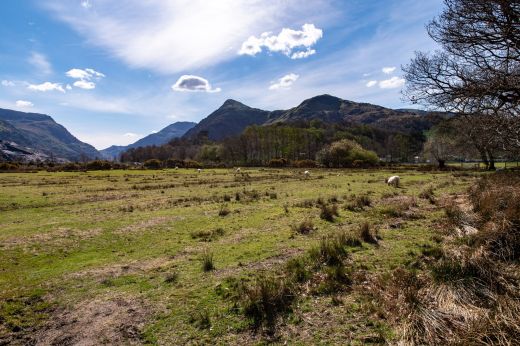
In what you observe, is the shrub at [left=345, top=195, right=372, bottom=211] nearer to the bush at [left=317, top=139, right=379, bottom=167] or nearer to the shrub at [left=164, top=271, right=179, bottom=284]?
the shrub at [left=164, top=271, right=179, bottom=284]

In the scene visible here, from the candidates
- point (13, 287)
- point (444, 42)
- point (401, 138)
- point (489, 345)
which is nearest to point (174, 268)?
point (13, 287)

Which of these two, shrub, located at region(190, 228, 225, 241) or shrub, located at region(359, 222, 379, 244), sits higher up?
shrub, located at region(359, 222, 379, 244)

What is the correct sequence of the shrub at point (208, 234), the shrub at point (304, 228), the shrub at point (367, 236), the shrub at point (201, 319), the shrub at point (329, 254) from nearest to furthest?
the shrub at point (201, 319), the shrub at point (329, 254), the shrub at point (367, 236), the shrub at point (208, 234), the shrub at point (304, 228)

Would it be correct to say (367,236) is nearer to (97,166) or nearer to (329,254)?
(329,254)

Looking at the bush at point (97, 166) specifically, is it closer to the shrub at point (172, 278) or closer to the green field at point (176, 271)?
the green field at point (176, 271)

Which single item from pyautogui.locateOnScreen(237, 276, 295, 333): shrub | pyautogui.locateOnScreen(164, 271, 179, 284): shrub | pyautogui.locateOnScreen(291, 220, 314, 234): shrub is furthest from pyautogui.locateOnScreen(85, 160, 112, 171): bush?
pyautogui.locateOnScreen(237, 276, 295, 333): shrub

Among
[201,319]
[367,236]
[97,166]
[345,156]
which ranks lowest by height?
[201,319]

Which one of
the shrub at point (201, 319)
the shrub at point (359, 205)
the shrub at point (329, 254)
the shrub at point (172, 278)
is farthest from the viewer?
the shrub at point (359, 205)

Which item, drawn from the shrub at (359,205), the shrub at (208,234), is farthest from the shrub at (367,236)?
the shrub at (359,205)

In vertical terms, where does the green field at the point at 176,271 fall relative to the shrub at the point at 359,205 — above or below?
below

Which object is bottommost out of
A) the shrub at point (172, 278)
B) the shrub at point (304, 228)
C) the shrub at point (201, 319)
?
the shrub at point (201, 319)

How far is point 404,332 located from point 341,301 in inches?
74.5

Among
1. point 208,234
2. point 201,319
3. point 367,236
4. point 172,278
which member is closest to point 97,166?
point 208,234

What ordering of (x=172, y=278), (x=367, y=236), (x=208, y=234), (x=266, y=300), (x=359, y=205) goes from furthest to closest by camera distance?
(x=359, y=205), (x=208, y=234), (x=367, y=236), (x=172, y=278), (x=266, y=300)
